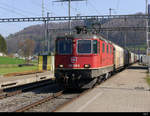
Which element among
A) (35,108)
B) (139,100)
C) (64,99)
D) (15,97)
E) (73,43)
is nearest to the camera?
(35,108)

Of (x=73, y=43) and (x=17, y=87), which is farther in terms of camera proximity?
(x=17, y=87)

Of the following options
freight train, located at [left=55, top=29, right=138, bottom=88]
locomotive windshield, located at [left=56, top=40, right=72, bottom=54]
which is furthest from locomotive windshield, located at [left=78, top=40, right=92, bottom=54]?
locomotive windshield, located at [left=56, top=40, right=72, bottom=54]

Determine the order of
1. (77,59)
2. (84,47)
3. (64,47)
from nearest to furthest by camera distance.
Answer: (77,59) < (84,47) < (64,47)

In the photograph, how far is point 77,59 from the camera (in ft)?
44.5

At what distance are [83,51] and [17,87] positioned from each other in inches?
257

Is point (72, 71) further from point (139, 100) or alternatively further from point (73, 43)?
point (139, 100)

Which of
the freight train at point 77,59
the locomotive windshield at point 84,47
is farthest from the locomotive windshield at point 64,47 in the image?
the locomotive windshield at point 84,47

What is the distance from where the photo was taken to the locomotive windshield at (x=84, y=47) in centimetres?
1369

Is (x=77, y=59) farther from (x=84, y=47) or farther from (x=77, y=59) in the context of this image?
(x=84, y=47)

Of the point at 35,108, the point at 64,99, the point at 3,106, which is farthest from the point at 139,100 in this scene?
the point at 3,106

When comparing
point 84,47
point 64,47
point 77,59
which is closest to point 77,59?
A: point 77,59

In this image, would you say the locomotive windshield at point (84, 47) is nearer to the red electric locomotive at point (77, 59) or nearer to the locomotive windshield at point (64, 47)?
the red electric locomotive at point (77, 59)

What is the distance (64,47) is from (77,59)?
1.06 meters

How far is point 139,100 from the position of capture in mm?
10992
